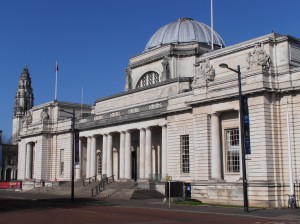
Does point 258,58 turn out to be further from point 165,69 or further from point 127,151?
point 127,151

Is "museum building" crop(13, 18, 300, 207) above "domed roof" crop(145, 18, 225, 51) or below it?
below

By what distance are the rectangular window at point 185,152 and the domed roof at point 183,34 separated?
2072cm

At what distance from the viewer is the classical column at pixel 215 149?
3841 centimetres

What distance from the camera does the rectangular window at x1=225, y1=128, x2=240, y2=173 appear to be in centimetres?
3822

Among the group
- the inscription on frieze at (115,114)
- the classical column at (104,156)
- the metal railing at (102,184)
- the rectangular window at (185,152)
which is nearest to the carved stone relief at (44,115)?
the classical column at (104,156)

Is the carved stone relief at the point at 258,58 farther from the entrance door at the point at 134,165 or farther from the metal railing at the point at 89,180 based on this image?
the metal railing at the point at 89,180

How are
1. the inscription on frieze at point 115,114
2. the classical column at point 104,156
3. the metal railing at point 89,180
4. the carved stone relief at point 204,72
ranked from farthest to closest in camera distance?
the classical column at point 104,156 < the metal railing at point 89,180 < the inscription on frieze at point 115,114 < the carved stone relief at point 204,72

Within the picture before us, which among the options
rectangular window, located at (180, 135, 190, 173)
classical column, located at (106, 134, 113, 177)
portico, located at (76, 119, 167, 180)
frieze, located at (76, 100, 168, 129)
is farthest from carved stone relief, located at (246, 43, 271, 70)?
classical column, located at (106, 134, 113, 177)

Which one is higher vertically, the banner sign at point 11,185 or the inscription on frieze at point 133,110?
the inscription on frieze at point 133,110

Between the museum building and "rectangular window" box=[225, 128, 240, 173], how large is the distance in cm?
9

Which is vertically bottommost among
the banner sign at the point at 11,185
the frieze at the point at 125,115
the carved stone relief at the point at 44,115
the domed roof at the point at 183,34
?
the banner sign at the point at 11,185

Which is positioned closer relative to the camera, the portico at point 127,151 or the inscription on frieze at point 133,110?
the portico at point 127,151

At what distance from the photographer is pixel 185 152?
4475 centimetres

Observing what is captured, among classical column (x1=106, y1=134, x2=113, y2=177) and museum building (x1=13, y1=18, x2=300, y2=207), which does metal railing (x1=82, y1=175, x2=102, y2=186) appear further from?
classical column (x1=106, y1=134, x2=113, y2=177)
